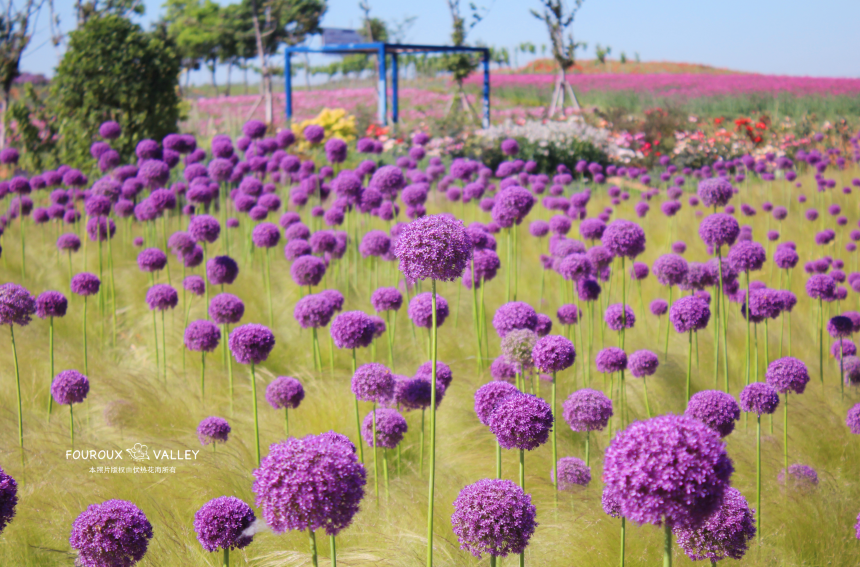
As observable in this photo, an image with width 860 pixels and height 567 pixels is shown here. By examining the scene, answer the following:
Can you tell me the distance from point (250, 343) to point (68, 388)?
106 centimetres

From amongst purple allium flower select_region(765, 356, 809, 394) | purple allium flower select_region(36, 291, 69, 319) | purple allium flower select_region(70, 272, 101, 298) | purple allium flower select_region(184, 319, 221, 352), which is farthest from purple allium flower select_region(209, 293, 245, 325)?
purple allium flower select_region(765, 356, 809, 394)

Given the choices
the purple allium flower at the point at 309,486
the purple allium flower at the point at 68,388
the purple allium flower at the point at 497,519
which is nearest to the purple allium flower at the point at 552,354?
the purple allium flower at the point at 497,519

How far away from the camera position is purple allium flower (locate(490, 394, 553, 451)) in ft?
6.38

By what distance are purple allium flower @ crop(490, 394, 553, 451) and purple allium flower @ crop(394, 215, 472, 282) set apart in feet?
1.48

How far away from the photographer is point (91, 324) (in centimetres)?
568

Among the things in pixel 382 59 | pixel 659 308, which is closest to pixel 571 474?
pixel 659 308

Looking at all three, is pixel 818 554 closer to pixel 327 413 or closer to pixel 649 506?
pixel 649 506

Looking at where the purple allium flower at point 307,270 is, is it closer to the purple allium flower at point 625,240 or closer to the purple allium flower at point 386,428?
the purple allium flower at point 386,428

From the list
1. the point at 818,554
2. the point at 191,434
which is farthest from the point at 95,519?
the point at 818,554

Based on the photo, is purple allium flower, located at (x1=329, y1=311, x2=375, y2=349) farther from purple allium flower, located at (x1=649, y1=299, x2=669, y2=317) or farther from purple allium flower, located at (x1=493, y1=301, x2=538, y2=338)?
purple allium flower, located at (x1=649, y1=299, x2=669, y2=317)

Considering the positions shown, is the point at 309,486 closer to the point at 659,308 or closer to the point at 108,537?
the point at 108,537

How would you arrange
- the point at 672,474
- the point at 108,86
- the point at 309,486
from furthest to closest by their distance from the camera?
the point at 108,86
the point at 309,486
the point at 672,474

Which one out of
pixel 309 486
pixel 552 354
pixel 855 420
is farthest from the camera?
pixel 855 420

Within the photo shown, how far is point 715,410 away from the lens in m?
2.39
